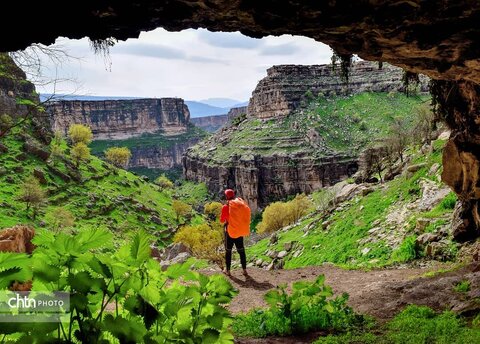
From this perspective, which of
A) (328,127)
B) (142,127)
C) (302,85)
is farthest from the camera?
(142,127)

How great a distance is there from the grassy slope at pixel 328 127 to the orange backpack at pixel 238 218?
73629 millimetres

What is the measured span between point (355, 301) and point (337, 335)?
2.53 m

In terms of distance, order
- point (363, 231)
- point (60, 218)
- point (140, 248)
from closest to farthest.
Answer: point (140, 248) → point (363, 231) → point (60, 218)

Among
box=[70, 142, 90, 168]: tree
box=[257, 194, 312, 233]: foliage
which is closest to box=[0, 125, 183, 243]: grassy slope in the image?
box=[70, 142, 90, 168]: tree

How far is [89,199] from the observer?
56250 mm

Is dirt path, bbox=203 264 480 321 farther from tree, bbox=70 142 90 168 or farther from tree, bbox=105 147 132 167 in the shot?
tree, bbox=105 147 132 167

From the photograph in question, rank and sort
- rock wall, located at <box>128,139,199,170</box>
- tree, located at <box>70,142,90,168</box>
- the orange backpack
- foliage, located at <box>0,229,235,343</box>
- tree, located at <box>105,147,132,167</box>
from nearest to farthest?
foliage, located at <box>0,229,235,343</box> < the orange backpack < tree, located at <box>70,142,90,168</box> < tree, located at <box>105,147,132,167</box> < rock wall, located at <box>128,139,199,170</box>

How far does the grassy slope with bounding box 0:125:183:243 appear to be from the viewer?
47.5 metres

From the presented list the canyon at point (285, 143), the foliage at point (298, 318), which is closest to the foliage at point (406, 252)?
the foliage at point (298, 318)

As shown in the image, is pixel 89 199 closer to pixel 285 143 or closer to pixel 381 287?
pixel 285 143

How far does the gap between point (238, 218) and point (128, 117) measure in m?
171

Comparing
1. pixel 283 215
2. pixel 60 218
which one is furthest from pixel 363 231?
pixel 60 218

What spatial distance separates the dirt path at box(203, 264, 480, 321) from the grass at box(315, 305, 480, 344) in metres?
0.46

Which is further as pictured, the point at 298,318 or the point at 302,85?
the point at 302,85
